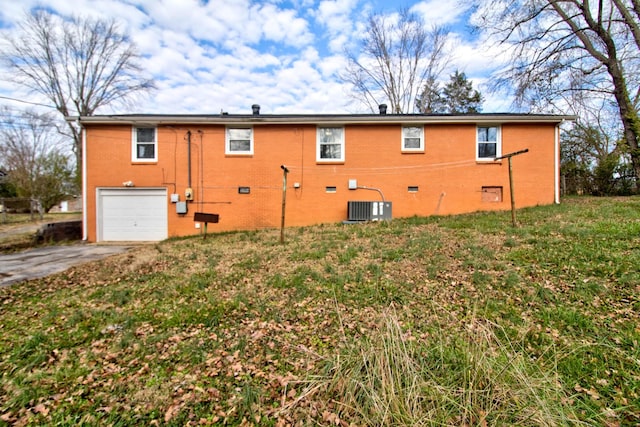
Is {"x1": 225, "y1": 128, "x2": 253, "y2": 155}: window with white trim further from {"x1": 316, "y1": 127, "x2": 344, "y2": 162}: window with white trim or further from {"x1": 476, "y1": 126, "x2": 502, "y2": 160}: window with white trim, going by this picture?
{"x1": 476, "y1": 126, "x2": 502, "y2": 160}: window with white trim

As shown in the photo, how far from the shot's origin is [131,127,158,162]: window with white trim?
10.0m

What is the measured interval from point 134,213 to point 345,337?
33.0 feet

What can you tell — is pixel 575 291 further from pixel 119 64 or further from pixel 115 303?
pixel 119 64

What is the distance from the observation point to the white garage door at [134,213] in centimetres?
997

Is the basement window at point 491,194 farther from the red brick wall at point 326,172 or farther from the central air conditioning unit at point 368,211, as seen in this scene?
the central air conditioning unit at point 368,211

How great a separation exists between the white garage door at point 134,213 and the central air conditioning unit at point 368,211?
263 inches

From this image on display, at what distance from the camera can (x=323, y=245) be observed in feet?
20.8

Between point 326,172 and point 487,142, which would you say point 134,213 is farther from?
point 487,142

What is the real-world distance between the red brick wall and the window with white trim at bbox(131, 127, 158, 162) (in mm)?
208

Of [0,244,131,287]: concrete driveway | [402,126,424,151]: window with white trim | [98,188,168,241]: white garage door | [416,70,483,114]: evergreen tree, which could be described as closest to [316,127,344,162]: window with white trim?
[402,126,424,151]: window with white trim

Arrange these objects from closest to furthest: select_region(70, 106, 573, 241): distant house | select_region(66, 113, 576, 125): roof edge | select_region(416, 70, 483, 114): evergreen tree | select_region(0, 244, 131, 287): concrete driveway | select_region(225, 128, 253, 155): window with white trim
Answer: select_region(0, 244, 131, 287): concrete driveway → select_region(66, 113, 576, 125): roof edge → select_region(70, 106, 573, 241): distant house → select_region(225, 128, 253, 155): window with white trim → select_region(416, 70, 483, 114): evergreen tree

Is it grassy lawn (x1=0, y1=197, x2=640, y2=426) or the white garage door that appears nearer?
grassy lawn (x1=0, y1=197, x2=640, y2=426)

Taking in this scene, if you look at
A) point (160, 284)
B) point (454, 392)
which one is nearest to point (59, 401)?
point (160, 284)

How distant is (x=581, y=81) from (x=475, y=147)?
23.5ft
